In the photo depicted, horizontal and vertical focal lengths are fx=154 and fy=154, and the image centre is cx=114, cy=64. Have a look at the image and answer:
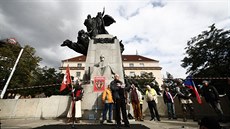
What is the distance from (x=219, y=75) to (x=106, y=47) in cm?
1756

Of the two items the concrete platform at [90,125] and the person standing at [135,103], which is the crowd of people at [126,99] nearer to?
the person standing at [135,103]

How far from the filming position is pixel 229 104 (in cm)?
697

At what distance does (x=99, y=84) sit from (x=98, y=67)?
1347mm

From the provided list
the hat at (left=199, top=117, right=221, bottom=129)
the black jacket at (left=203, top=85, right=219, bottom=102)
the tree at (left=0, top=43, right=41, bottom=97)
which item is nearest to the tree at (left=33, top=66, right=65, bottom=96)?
the tree at (left=0, top=43, right=41, bottom=97)

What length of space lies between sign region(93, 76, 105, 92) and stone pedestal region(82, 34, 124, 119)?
185mm

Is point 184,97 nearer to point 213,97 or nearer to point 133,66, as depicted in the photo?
point 213,97

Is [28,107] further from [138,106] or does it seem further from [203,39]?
[203,39]

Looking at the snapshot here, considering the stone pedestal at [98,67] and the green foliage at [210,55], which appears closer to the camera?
the stone pedestal at [98,67]

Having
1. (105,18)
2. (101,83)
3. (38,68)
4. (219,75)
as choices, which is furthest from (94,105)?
(38,68)

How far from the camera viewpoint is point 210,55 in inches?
918

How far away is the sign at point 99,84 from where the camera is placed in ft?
23.9

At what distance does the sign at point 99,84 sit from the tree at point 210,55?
18.2 meters

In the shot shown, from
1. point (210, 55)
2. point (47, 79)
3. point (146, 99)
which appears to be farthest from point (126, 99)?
point (47, 79)

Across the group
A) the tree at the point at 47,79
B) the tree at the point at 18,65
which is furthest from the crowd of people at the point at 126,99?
the tree at the point at 47,79
